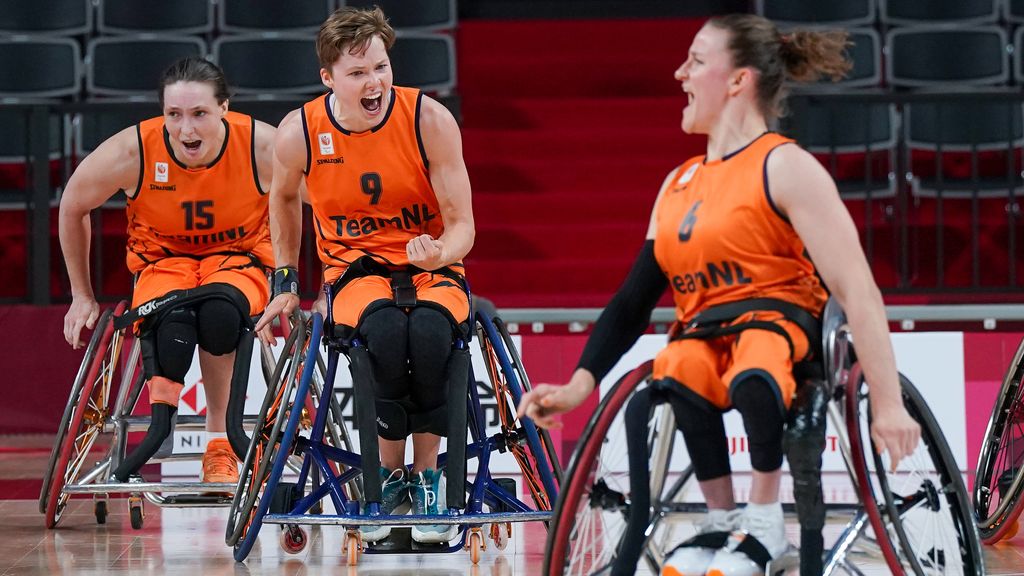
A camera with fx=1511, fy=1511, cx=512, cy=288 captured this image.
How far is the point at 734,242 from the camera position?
250 cm

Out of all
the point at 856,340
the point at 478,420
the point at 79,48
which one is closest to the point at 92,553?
the point at 478,420

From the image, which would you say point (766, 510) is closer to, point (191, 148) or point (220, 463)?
point (220, 463)

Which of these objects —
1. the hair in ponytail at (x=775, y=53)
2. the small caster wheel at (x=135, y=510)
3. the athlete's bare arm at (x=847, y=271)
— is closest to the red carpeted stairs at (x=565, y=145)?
the small caster wheel at (x=135, y=510)

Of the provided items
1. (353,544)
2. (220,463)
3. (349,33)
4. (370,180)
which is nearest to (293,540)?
(220,463)

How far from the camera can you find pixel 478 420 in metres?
3.70

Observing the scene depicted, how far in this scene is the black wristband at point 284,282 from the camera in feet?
12.0

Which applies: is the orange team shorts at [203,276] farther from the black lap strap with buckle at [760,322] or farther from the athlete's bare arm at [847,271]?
the athlete's bare arm at [847,271]

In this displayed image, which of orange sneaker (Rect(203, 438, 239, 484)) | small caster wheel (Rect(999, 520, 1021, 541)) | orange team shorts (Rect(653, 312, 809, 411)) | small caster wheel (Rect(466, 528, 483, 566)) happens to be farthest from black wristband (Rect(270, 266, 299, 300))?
small caster wheel (Rect(999, 520, 1021, 541))

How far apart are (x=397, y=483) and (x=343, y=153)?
2.60 feet

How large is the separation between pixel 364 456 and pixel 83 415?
121 centimetres

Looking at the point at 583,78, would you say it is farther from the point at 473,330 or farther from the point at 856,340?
the point at 856,340

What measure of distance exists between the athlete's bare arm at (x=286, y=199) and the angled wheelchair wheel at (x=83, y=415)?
2.26ft

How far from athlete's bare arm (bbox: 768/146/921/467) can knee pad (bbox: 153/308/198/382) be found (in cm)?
214

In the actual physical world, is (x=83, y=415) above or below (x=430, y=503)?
above
